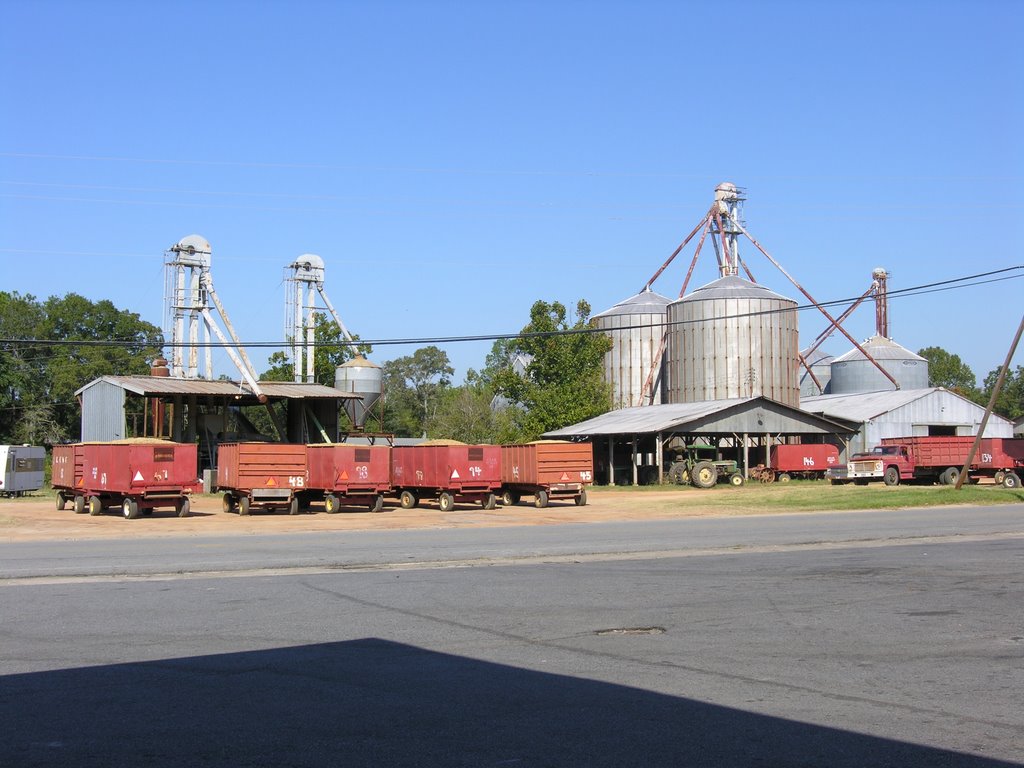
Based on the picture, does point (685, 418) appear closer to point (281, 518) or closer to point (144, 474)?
point (281, 518)

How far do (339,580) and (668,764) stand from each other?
32.1 ft

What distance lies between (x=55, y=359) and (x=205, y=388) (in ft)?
162

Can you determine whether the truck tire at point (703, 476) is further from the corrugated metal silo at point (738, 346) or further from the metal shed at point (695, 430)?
the corrugated metal silo at point (738, 346)

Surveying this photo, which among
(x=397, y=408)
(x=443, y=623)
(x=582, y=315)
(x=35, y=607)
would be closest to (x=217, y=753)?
(x=443, y=623)

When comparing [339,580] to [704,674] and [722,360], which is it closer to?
[704,674]

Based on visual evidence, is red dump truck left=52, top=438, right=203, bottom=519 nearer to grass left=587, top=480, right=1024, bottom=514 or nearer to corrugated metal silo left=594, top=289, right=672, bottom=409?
grass left=587, top=480, right=1024, bottom=514

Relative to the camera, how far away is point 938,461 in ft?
166

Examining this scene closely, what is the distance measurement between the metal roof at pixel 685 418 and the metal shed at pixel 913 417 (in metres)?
1.43

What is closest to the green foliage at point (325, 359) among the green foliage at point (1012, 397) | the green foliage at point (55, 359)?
the green foliage at point (55, 359)

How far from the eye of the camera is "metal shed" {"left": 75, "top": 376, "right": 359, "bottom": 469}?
4928cm

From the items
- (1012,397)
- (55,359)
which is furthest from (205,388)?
(1012,397)

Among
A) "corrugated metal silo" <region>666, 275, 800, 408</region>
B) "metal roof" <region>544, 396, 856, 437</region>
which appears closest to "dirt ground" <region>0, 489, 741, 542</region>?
"metal roof" <region>544, 396, 856, 437</region>

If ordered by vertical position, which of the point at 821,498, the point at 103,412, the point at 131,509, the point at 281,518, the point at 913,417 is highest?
the point at 103,412

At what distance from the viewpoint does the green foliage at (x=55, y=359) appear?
8225 centimetres
